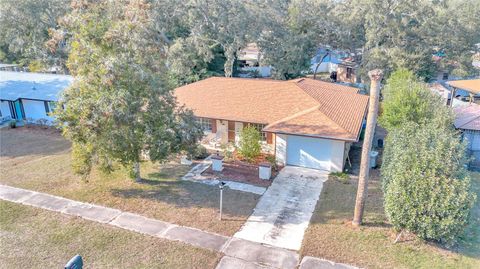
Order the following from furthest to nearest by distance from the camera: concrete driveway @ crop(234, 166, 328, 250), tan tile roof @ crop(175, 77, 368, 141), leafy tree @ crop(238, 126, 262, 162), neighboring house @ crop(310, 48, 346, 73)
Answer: neighboring house @ crop(310, 48, 346, 73), leafy tree @ crop(238, 126, 262, 162), tan tile roof @ crop(175, 77, 368, 141), concrete driveway @ crop(234, 166, 328, 250)

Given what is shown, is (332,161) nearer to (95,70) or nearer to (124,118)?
(124,118)

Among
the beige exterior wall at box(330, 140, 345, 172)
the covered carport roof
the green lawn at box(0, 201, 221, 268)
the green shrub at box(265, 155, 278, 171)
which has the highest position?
the covered carport roof

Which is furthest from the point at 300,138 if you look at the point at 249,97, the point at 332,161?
the point at 249,97

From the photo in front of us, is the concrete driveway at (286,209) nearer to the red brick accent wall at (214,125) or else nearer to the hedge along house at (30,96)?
the red brick accent wall at (214,125)

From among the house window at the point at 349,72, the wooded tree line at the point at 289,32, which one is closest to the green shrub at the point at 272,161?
the wooded tree line at the point at 289,32

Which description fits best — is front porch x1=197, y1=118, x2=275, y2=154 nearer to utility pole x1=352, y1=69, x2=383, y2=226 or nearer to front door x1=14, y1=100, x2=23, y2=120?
utility pole x1=352, y1=69, x2=383, y2=226

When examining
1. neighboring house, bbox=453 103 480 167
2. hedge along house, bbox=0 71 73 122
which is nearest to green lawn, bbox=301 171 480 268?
neighboring house, bbox=453 103 480 167

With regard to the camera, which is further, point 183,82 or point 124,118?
point 183,82
